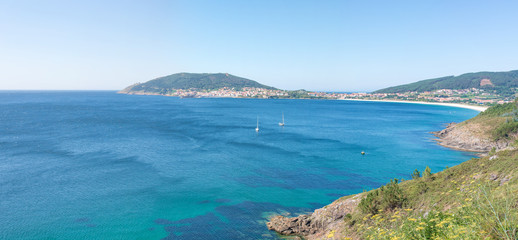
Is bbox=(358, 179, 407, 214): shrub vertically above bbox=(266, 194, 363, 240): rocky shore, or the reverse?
bbox=(358, 179, 407, 214): shrub

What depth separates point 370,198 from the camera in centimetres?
1778

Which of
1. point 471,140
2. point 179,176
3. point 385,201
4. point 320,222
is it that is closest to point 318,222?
point 320,222

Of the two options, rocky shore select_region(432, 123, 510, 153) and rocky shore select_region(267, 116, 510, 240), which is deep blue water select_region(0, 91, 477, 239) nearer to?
rocky shore select_region(267, 116, 510, 240)

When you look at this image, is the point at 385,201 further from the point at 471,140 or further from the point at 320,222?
the point at 471,140

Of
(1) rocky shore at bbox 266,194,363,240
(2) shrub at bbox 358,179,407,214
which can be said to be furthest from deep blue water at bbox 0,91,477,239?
(2) shrub at bbox 358,179,407,214

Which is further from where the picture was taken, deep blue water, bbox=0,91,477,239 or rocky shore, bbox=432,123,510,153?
rocky shore, bbox=432,123,510,153

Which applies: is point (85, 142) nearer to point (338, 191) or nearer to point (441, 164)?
point (338, 191)

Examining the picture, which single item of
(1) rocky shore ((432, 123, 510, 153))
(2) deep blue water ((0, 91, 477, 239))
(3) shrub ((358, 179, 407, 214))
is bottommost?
(2) deep blue water ((0, 91, 477, 239))

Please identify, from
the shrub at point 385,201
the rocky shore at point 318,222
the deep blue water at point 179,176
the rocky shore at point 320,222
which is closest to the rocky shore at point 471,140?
the deep blue water at point 179,176

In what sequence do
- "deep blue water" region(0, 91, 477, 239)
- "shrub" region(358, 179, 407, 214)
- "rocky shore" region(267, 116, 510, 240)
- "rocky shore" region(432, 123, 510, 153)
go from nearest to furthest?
"shrub" region(358, 179, 407, 214)
"rocky shore" region(267, 116, 510, 240)
"deep blue water" region(0, 91, 477, 239)
"rocky shore" region(432, 123, 510, 153)

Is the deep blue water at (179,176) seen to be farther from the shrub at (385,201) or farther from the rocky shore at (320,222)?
the shrub at (385,201)

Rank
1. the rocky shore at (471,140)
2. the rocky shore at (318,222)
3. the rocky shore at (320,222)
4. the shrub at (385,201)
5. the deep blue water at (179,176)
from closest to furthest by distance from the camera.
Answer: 1. the shrub at (385,201)
2. the rocky shore at (320,222)
3. the rocky shore at (318,222)
4. the deep blue water at (179,176)
5. the rocky shore at (471,140)

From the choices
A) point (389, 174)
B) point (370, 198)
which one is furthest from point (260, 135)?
point (370, 198)

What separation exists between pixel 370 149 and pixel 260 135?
23.6 meters
